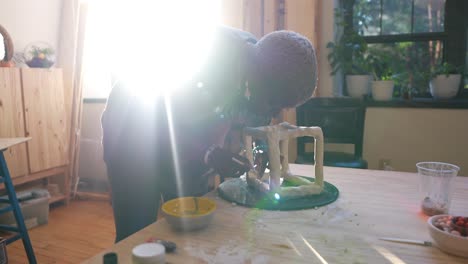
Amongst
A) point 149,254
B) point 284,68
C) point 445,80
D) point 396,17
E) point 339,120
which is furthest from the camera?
point 396,17

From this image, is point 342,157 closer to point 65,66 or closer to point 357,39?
point 357,39

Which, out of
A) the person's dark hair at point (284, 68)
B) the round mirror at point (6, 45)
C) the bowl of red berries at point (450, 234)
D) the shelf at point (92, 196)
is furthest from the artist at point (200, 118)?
the shelf at point (92, 196)

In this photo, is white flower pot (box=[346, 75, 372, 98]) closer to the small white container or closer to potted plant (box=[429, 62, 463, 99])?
potted plant (box=[429, 62, 463, 99])

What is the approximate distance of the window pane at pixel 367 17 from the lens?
10.2ft

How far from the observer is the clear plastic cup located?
3.39 ft

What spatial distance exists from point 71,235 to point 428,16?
3066mm

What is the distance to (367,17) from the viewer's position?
3.13m

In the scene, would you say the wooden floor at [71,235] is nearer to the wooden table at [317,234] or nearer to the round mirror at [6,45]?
the round mirror at [6,45]

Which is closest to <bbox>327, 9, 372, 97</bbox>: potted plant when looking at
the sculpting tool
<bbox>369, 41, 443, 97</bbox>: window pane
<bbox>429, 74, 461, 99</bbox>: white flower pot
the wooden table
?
<bbox>369, 41, 443, 97</bbox>: window pane

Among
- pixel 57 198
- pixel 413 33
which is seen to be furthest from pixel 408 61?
pixel 57 198

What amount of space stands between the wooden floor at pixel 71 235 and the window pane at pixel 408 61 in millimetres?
2369

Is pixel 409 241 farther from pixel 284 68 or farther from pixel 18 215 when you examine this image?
pixel 18 215

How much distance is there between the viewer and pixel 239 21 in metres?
3.17

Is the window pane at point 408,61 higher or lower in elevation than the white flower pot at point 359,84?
higher
